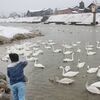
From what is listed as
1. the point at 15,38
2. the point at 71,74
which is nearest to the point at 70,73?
the point at 71,74

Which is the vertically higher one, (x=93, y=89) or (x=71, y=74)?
(x=93, y=89)

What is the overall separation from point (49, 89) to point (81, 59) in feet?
23.2

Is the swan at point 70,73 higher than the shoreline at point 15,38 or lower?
higher

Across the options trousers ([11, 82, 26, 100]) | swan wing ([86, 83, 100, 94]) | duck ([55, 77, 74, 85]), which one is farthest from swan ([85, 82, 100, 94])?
trousers ([11, 82, 26, 100])

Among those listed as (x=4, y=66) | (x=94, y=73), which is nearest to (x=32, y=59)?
(x=4, y=66)

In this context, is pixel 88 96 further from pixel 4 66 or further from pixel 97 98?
pixel 4 66

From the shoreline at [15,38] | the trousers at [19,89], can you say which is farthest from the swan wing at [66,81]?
the shoreline at [15,38]

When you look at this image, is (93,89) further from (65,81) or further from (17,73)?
(17,73)

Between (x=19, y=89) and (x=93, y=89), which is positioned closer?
(x=19, y=89)

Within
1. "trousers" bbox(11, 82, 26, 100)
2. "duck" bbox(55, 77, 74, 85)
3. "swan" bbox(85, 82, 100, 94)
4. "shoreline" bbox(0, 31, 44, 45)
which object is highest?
"trousers" bbox(11, 82, 26, 100)

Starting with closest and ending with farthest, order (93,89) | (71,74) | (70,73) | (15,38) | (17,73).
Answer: (17,73) → (93,89) → (71,74) → (70,73) → (15,38)

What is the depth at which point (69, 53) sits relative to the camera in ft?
79.0

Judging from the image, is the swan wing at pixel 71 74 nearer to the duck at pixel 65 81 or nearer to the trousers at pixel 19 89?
the duck at pixel 65 81

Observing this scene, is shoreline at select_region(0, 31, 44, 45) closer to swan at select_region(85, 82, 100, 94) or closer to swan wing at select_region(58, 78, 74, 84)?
swan wing at select_region(58, 78, 74, 84)
